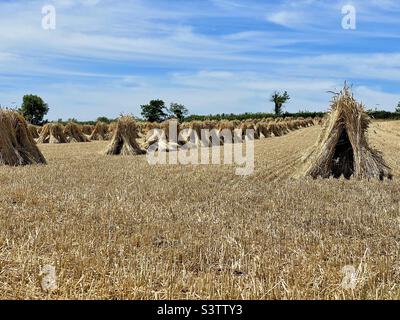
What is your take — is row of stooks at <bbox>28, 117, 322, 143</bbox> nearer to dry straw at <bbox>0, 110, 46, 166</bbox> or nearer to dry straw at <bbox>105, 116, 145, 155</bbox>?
dry straw at <bbox>105, 116, 145, 155</bbox>

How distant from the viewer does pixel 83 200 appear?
29.1 feet

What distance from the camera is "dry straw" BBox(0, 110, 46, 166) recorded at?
16.3m

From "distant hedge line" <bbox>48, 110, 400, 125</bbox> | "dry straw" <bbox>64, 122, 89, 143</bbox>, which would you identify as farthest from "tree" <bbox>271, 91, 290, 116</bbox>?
"dry straw" <bbox>64, 122, 89, 143</bbox>

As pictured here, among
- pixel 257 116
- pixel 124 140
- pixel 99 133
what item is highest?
pixel 257 116

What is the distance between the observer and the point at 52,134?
40281mm

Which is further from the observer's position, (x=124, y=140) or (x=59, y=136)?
(x=59, y=136)

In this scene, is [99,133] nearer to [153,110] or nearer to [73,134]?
[73,134]

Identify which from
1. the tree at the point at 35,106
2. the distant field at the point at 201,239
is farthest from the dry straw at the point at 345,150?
the tree at the point at 35,106

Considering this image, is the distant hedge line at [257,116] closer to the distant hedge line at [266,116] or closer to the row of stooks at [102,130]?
the distant hedge line at [266,116]

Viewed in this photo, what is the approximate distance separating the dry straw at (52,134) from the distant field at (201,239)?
30.1 metres

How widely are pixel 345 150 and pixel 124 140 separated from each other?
45.1 ft

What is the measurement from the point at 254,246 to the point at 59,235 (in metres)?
2.34

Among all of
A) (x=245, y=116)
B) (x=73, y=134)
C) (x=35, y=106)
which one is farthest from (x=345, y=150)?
(x=35, y=106)
